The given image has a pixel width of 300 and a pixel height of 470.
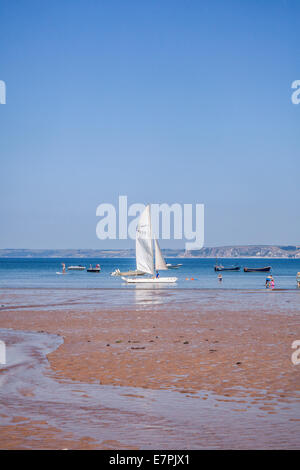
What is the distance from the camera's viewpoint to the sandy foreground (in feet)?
39.2

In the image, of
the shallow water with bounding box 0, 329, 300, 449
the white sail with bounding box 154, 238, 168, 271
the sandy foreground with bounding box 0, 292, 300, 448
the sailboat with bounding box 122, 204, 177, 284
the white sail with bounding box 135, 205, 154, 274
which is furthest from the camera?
the white sail with bounding box 154, 238, 168, 271

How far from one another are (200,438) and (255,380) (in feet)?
16.3

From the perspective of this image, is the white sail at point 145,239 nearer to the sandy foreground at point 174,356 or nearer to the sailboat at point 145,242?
the sailboat at point 145,242

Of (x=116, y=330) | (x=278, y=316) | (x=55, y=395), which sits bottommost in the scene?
(x=55, y=395)

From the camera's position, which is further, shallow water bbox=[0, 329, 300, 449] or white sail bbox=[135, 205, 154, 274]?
white sail bbox=[135, 205, 154, 274]

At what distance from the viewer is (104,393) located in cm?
1308

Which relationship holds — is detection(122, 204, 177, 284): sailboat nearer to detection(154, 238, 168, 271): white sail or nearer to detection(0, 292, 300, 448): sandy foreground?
Result: detection(154, 238, 168, 271): white sail

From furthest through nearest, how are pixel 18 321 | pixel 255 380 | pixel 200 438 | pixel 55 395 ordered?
1. pixel 18 321
2. pixel 255 380
3. pixel 55 395
4. pixel 200 438

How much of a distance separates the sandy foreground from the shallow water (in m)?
0.16

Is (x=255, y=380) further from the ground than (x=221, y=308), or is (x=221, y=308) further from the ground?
(x=221, y=308)

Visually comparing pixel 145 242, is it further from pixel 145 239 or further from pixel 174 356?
pixel 174 356

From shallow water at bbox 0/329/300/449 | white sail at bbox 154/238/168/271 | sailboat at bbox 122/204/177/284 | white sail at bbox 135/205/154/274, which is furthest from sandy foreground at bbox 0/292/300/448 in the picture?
white sail at bbox 154/238/168/271
